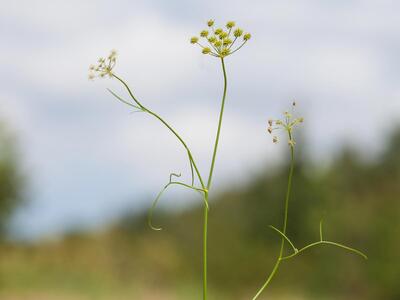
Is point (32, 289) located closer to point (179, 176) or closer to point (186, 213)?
point (186, 213)

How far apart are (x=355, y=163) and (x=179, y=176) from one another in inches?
1357

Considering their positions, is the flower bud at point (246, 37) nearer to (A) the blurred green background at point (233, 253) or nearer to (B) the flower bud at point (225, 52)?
(B) the flower bud at point (225, 52)

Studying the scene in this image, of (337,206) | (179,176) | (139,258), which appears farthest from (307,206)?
(179,176)

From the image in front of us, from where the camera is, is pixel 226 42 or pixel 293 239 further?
pixel 293 239

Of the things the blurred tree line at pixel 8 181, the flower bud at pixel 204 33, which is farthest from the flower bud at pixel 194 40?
the blurred tree line at pixel 8 181

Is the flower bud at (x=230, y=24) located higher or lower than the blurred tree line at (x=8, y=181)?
higher

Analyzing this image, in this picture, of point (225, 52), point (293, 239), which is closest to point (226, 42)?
point (225, 52)

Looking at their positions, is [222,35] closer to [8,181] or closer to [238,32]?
[238,32]

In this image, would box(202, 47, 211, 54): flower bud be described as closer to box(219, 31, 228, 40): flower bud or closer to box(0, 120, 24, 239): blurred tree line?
box(219, 31, 228, 40): flower bud

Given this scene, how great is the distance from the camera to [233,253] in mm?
20641

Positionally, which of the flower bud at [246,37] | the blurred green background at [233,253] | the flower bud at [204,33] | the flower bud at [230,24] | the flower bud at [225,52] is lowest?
the blurred green background at [233,253]

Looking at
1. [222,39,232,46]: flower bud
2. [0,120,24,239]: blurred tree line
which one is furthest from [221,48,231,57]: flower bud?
[0,120,24,239]: blurred tree line

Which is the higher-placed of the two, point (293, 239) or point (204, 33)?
point (204, 33)

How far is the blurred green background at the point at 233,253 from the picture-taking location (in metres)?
19.4
